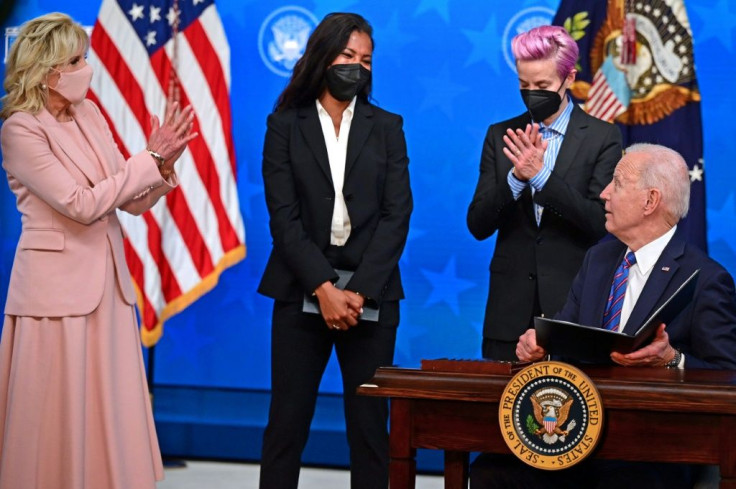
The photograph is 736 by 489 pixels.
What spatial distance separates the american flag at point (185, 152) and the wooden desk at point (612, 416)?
2693mm

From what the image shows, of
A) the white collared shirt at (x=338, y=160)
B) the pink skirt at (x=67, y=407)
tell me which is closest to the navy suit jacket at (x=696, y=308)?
the white collared shirt at (x=338, y=160)

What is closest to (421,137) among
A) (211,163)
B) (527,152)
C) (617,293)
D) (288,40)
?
(288,40)

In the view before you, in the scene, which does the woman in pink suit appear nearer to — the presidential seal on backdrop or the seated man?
the seated man

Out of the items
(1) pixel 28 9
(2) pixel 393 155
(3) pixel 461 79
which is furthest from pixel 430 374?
(1) pixel 28 9

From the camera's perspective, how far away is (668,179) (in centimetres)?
291

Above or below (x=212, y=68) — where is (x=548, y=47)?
below

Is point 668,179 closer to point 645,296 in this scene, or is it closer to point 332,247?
point 645,296

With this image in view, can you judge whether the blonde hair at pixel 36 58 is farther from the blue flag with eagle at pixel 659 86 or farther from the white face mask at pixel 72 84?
the blue flag with eagle at pixel 659 86

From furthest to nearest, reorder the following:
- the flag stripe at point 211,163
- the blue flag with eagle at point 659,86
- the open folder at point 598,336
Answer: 1. the flag stripe at point 211,163
2. the blue flag with eagle at point 659,86
3. the open folder at point 598,336

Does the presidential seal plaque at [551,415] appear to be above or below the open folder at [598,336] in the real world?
below

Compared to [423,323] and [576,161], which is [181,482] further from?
Result: [576,161]

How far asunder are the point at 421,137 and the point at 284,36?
84 centimetres

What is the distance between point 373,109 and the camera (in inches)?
151

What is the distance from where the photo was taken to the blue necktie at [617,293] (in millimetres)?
2945
